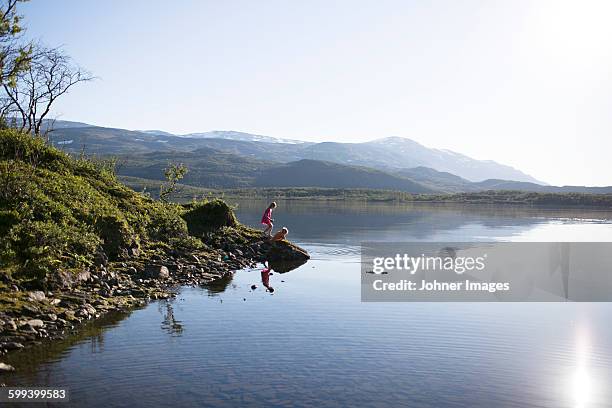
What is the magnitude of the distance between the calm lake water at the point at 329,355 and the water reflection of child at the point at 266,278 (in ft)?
A: 4.38

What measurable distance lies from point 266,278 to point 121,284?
27.1 ft

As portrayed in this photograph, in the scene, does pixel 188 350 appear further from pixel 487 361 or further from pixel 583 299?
pixel 583 299

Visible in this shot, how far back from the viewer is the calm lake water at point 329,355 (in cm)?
1175

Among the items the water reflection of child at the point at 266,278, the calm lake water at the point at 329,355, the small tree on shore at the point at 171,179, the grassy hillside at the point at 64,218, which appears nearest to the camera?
the calm lake water at the point at 329,355

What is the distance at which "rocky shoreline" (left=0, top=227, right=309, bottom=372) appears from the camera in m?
14.9

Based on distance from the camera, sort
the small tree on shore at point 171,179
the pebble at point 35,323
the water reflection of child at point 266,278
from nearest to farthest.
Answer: the pebble at point 35,323, the water reflection of child at point 266,278, the small tree on shore at point 171,179

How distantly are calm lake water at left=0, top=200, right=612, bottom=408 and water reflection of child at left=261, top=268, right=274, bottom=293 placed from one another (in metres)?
1.33

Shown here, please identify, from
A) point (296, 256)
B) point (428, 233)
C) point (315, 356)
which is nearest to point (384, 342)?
point (315, 356)

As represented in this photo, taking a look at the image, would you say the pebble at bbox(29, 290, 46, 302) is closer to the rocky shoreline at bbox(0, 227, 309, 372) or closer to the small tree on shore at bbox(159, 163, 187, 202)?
the rocky shoreline at bbox(0, 227, 309, 372)

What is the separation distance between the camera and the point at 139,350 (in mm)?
14398

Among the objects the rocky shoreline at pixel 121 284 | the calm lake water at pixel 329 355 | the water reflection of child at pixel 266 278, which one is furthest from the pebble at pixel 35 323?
the water reflection of child at pixel 266 278

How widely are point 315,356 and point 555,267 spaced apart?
23296mm

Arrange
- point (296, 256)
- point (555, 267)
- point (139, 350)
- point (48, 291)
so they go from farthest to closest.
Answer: point (296, 256) < point (555, 267) < point (48, 291) < point (139, 350)

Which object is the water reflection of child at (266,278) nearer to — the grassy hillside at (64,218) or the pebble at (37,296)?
the grassy hillside at (64,218)
